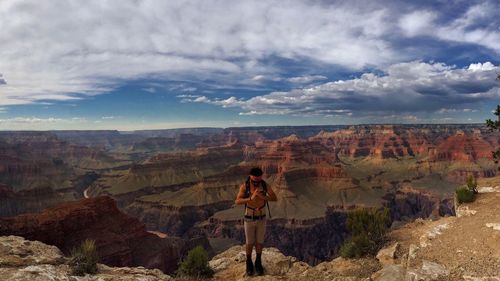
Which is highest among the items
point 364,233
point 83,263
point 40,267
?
point 40,267

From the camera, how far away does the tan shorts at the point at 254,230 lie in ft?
38.8

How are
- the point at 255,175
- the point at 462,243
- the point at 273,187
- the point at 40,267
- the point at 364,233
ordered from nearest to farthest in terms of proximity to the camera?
the point at 40,267, the point at 255,175, the point at 462,243, the point at 364,233, the point at 273,187

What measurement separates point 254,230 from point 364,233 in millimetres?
5122

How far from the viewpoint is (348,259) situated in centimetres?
1389

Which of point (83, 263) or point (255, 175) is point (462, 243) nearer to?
point (255, 175)

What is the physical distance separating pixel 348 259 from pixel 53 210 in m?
50.0

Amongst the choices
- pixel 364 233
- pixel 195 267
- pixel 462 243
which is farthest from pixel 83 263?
pixel 462 243

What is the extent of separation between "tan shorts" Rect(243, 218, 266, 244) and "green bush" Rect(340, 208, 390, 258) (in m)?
3.94

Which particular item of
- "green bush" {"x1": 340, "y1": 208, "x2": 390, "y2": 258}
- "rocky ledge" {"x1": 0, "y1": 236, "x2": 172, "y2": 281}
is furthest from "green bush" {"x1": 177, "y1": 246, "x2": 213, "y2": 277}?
"green bush" {"x1": 340, "y1": 208, "x2": 390, "y2": 258}

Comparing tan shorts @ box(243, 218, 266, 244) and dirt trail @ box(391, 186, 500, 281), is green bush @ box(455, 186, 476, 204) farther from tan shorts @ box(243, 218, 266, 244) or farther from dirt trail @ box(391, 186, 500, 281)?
tan shorts @ box(243, 218, 266, 244)

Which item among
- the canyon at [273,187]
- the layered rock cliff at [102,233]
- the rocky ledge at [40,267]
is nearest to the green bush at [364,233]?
the rocky ledge at [40,267]

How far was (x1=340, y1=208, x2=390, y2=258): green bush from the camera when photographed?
1403cm

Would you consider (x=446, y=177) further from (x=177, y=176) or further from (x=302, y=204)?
(x=177, y=176)

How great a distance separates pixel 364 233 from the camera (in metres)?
14.7
